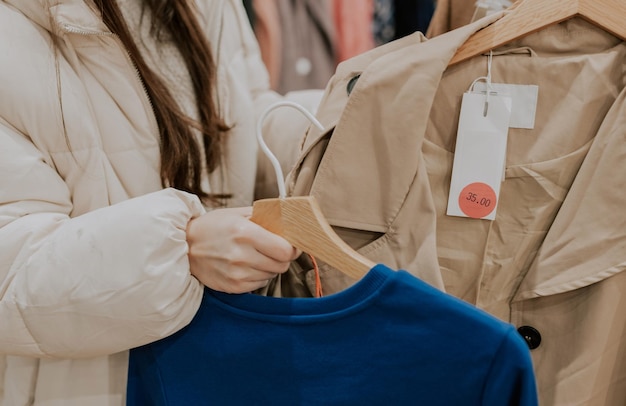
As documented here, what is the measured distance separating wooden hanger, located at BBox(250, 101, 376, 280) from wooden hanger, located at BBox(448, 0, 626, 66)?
0.23 meters

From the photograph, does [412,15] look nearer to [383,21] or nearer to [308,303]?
[383,21]

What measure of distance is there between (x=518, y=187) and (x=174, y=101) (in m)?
0.44

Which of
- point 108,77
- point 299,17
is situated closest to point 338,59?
point 299,17

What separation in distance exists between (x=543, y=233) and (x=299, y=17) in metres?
1.03

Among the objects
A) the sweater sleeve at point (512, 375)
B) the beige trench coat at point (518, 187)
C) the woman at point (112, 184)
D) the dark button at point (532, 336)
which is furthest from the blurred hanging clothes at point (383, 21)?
the sweater sleeve at point (512, 375)

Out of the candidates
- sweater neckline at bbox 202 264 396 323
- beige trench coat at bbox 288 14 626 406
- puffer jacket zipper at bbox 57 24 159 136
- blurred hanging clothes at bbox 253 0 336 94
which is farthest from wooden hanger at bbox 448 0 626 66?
blurred hanging clothes at bbox 253 0 336 94

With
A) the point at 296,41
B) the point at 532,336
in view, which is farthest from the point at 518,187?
the point at 296,41

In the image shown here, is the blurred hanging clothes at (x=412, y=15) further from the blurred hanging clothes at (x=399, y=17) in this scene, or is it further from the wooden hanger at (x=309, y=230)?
the wooden hanger at (x=309, y=230)

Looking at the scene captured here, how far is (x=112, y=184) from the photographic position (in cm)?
77

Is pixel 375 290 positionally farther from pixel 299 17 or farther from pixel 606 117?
pixel 299 17

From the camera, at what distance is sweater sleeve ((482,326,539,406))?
540mm

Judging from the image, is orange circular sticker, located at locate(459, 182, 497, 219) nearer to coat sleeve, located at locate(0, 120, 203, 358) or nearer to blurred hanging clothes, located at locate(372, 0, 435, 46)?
coat sleeve, located at locate(0, 120, 203, 358)

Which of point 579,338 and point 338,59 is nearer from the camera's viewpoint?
point 579,338

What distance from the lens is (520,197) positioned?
73 cm
